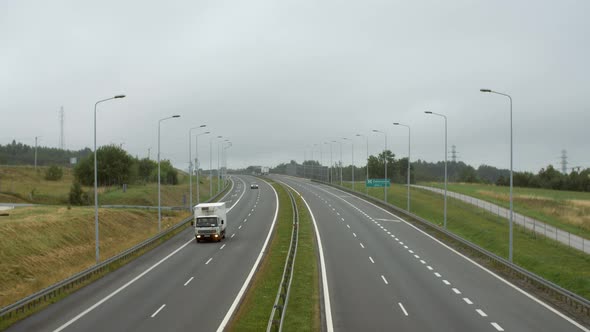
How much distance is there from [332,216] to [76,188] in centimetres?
3417

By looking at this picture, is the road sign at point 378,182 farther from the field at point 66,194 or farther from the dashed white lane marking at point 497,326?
the dashed white lane marking at point 497,326

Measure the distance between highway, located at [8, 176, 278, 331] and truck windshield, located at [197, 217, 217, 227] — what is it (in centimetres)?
178

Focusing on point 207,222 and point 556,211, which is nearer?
point 207,222

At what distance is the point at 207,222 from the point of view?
151 ft

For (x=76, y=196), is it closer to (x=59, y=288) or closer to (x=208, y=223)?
(x=208, y=223)

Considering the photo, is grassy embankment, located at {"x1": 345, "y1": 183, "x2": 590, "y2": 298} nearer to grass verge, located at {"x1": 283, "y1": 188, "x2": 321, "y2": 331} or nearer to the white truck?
grass verge, located at {"x1": 283, "y1": 188, "x2": 321, "y2": 331}

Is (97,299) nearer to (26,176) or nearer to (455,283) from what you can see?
(455,283)

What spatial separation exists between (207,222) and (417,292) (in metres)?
24.3

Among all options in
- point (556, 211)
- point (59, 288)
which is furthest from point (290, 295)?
point (556, 211)

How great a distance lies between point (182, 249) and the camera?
42312 millimetres

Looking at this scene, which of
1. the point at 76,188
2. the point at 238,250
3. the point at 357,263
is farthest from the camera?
the point at 76,188

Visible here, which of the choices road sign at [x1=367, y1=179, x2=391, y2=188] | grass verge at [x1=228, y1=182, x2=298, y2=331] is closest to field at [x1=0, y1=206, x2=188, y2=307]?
grass verge at [x1=228, y1=182, x2=298, y2=331]

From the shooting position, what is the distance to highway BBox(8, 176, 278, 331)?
21.2 metres

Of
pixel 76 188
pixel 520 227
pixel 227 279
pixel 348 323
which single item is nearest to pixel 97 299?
pixel 227 279
